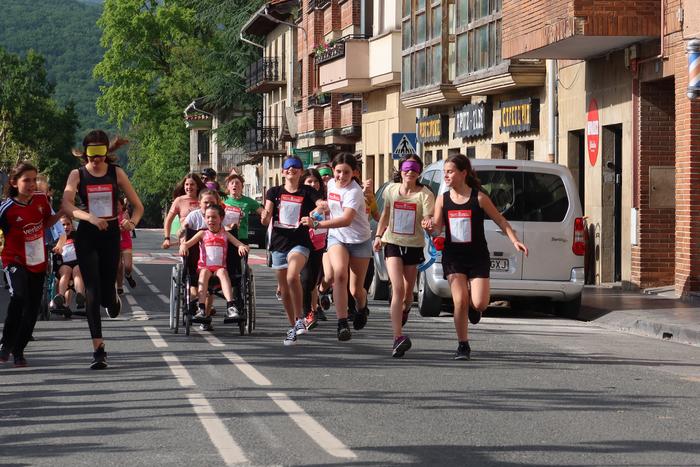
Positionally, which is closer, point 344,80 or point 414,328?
point 414,328

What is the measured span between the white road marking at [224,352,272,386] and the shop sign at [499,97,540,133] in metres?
17.2

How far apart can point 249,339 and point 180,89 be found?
6900cm

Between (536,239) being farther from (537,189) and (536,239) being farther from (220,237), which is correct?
(220,237)

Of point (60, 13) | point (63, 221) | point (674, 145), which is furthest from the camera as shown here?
point (60, 13)

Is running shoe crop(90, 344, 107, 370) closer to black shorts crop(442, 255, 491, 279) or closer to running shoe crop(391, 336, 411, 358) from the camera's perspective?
running shoe crop(391, 336, 411, 358)

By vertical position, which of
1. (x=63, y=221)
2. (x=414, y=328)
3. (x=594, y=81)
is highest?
(x=594, y=81)

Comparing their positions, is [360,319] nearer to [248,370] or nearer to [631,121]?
[248,370]

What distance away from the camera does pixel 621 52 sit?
25.1 metres

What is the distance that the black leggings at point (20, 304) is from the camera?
13.1 m

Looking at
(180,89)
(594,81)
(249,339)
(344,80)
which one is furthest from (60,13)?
(249,339)

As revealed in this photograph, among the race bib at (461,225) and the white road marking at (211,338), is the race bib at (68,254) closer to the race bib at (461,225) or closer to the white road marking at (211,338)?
the white road marking at (211,338)

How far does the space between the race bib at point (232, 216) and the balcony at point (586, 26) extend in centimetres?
800

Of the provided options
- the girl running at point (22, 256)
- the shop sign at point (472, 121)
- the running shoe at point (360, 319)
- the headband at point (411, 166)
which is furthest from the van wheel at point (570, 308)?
the shop sign at point (472, 121)

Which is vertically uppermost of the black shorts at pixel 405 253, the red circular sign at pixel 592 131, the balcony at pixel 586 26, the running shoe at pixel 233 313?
the balcony at pixel 586 26
